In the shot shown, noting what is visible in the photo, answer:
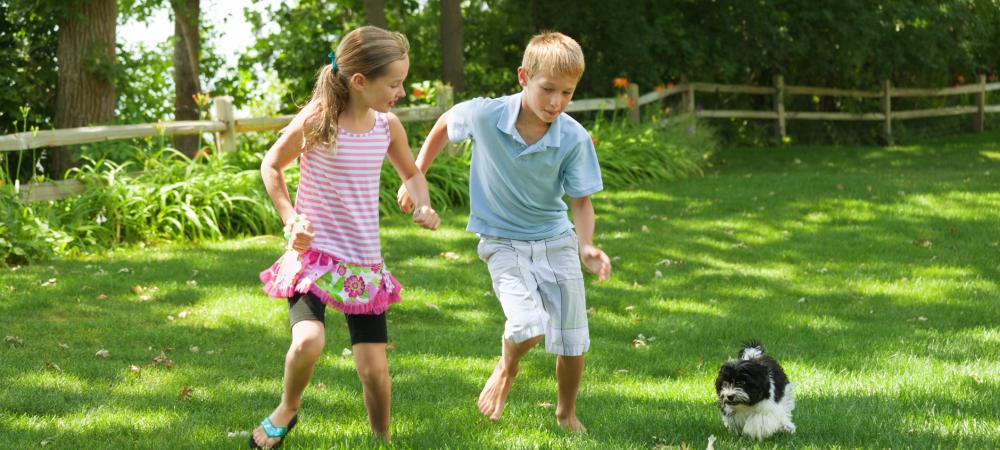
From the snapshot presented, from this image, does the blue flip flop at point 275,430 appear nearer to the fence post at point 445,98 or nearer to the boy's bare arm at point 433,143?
the boy's bare arm at point 433,143

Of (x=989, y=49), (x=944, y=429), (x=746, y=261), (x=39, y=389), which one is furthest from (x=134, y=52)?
(x=989, y=49)

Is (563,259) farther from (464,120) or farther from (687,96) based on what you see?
(687,96)

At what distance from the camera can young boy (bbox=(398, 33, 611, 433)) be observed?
4.65 meters

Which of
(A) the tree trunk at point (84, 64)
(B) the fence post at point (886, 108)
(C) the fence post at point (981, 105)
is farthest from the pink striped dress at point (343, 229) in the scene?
(C) the fence post at point (981, 105)

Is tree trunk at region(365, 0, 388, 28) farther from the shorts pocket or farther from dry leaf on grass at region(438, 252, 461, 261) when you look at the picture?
the shorts pocket

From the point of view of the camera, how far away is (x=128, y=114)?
1350 cm

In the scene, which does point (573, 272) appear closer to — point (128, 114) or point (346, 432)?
point (346, 432)

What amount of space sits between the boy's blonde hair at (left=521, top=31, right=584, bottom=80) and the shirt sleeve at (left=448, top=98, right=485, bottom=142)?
36 centimetres

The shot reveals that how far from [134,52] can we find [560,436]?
35.9 feet

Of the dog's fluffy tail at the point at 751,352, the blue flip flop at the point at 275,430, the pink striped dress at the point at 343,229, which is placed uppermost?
the pink striped dress at the point at 343,229

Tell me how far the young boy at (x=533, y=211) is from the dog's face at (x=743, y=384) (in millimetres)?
587

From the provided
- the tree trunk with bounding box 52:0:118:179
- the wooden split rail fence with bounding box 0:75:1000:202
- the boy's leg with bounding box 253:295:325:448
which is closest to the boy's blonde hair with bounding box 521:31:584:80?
the boy's leg with bounding box 253:295:325:448

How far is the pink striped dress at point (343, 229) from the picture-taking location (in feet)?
13.8

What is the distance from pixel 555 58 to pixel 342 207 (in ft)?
3.31
